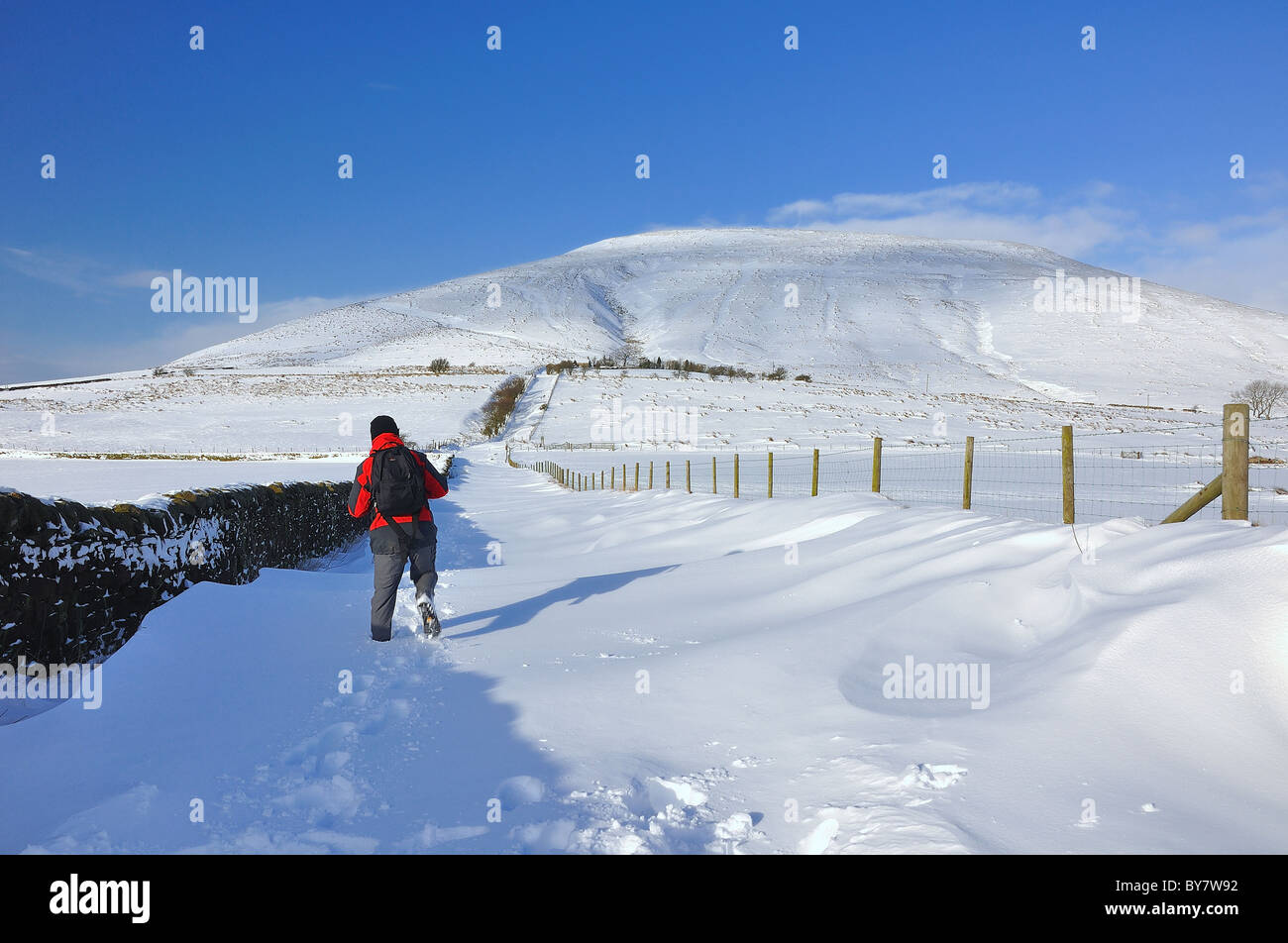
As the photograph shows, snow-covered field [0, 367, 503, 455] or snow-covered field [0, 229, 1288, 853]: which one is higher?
snow-covered field [0, 367, 503, 455]

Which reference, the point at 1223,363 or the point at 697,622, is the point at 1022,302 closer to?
the point at 1223,363

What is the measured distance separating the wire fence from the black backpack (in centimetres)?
569

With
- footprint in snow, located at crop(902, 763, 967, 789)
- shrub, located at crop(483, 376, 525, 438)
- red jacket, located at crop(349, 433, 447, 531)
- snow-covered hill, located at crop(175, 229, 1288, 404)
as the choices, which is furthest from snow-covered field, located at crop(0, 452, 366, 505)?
snow-covered hill, located at crop(175, 229, 1288, 404)

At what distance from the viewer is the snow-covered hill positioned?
8544 cm

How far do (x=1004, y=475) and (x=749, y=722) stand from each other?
1970cm

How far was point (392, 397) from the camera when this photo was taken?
2426 inches

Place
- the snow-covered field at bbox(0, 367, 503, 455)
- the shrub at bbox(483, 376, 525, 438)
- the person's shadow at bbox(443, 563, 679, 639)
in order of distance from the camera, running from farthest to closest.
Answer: the shrub at bbox(483, 376, 525, 438), the snow-covered field at bbox(0, 367, 503, 455), the person's shadow at bbox(443, 563, 679, 639)

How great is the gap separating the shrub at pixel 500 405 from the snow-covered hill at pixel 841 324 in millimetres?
23870

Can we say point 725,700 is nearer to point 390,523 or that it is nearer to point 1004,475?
point 390,523

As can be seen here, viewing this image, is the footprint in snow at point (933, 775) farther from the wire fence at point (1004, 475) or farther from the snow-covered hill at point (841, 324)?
the snow-covered hill at point (841, 324)

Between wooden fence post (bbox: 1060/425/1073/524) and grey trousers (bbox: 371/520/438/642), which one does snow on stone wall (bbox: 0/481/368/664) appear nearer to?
grey trousers (bbox: 371/520/438/642)

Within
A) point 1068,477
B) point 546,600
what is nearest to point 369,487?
point 546,600
